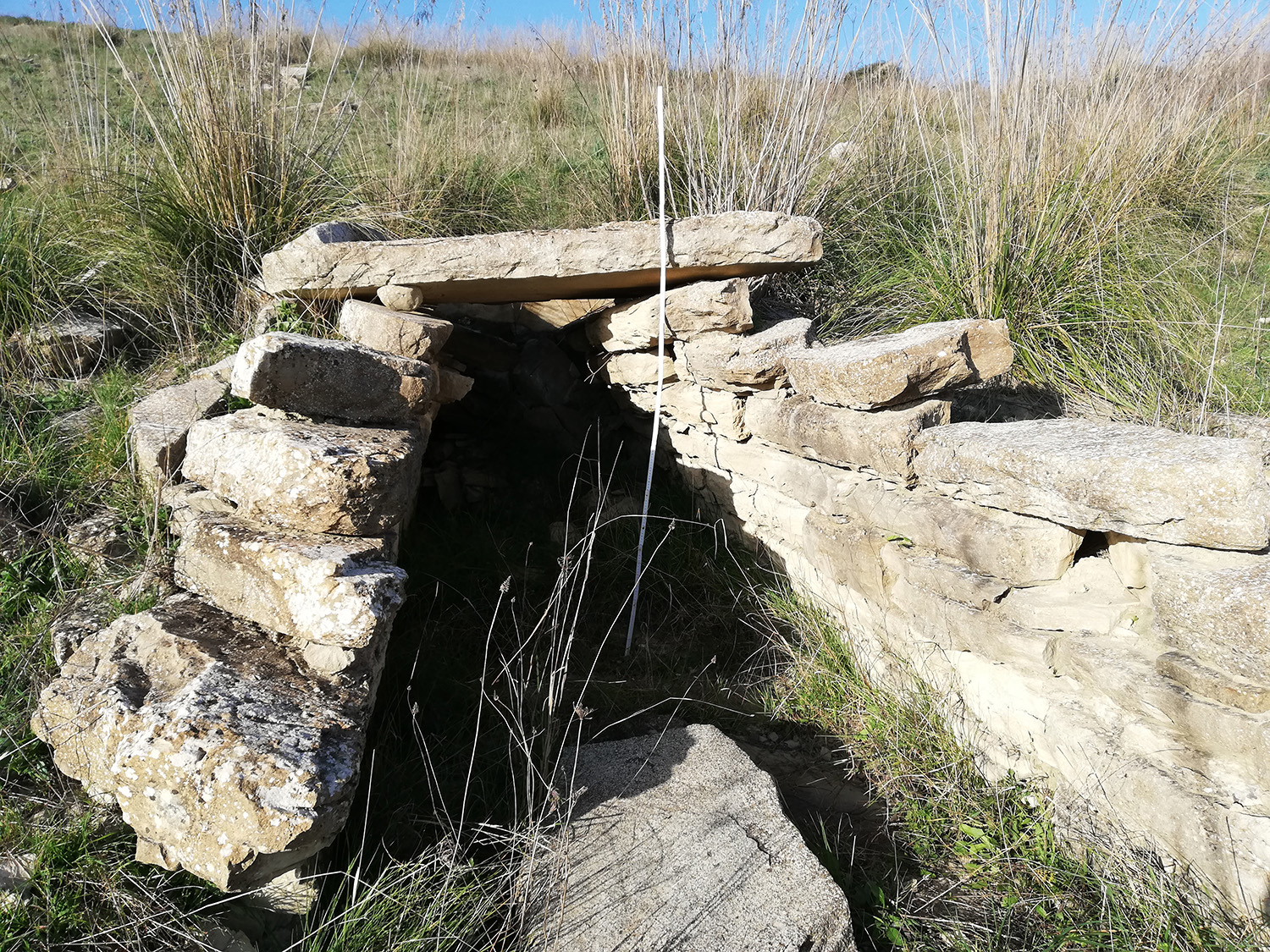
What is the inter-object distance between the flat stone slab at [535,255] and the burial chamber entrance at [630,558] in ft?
0.05

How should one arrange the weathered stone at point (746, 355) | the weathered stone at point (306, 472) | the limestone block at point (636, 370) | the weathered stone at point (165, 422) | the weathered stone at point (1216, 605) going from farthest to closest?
the limestone block at point (636, 370) → the weathered stone at point (746, 355) → the weathered stone at point (165, 422) → the weathered stone at point (306, 472) → the weathered stone at point (1216, 605)

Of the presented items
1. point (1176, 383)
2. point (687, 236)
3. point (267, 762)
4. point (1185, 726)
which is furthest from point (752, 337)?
point (267, 762)

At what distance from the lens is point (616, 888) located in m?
2.15

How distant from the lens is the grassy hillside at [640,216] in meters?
2.20

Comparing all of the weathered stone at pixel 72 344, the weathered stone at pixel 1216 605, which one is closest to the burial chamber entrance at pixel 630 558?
the weathered stone at pixel 1216 605

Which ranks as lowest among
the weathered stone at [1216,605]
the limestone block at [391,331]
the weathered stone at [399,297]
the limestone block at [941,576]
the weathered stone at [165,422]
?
Result: the limestone block at [941,576]

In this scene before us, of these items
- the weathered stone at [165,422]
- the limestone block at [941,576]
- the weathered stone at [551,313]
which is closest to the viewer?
the limestone block at [941,576]

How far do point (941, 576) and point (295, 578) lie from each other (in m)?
1.92

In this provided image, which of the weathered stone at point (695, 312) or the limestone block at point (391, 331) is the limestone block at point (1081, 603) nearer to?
the weathered stone at point (695, 312)

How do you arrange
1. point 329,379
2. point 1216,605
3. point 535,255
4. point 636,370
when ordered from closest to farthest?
point 1216,605 < point 329,379 < point 535,255 < point 636,370

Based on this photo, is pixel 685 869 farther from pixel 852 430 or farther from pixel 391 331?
pixel 391 331

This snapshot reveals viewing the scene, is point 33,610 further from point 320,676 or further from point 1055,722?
point 1055,722

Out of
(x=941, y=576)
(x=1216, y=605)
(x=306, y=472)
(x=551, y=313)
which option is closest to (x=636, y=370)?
(x=551, y=313)

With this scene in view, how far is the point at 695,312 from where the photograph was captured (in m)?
3.65
